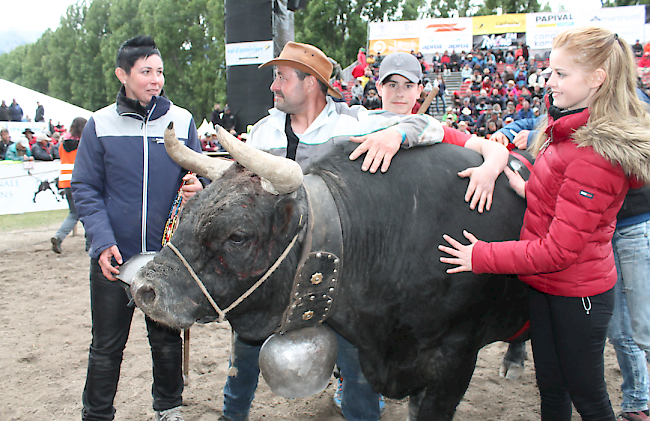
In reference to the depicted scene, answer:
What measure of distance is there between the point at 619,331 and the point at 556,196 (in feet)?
4.42

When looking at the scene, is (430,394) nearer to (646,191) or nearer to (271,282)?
(271,282)

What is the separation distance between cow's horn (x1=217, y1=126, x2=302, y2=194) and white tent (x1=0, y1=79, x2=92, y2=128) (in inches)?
922

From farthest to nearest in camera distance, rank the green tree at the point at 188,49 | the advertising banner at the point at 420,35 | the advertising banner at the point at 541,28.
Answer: the green tree at the point at 188,49, the advertising banner at the point at 420,35, the advertising banner at the point at 541,28

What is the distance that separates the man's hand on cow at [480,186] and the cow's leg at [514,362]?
1.87 metres

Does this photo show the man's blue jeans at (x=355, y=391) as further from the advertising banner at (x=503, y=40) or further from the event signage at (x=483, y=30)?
the advertising banner at (x=503, y=40)

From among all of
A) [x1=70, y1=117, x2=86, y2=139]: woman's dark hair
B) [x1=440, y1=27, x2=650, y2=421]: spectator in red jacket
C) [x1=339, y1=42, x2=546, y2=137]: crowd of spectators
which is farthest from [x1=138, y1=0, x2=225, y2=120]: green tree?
[x1=440, y1=27, x2=650, y2=421]: spectator in red jacket

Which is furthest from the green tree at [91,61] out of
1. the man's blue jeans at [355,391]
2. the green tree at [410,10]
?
the man's blue jeans at [355,391]

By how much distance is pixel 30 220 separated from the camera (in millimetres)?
10000

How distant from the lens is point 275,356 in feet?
6.15

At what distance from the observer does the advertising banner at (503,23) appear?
33125 mm

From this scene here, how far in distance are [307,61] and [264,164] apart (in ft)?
3.64

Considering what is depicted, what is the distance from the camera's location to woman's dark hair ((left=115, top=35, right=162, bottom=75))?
8.50ft

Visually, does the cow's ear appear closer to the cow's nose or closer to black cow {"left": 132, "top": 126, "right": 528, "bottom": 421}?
black cow {"left": 132, "top": 126, "right": 528, "bottom": 421}

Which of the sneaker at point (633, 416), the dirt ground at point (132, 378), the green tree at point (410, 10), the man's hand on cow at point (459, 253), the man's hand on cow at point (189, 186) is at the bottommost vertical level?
the dirt ground at point (132, 378)
